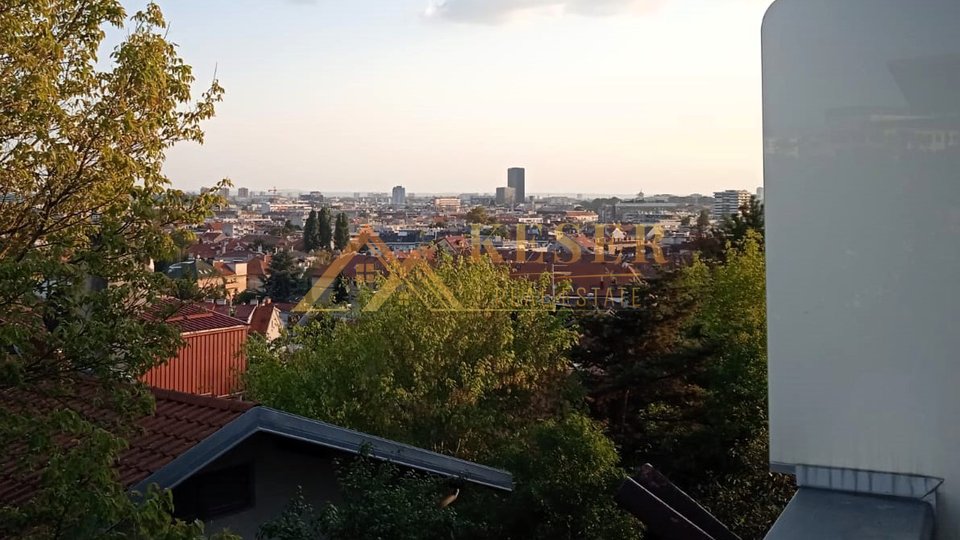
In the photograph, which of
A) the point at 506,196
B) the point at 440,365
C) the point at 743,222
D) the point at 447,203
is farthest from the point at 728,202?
the point at 447,203

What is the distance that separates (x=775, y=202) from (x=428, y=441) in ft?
37.4

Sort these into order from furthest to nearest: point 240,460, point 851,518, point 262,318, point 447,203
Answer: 1. point 447,203
2. point 262,318
3. point 240,460
4. point 851,518

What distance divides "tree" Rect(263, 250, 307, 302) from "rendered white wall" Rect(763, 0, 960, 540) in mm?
55352

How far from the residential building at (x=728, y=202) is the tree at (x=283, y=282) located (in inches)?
1375

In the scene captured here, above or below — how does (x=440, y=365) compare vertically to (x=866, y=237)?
below

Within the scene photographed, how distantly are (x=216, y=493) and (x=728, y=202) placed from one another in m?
22.6

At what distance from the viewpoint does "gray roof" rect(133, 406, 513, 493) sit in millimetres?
5165

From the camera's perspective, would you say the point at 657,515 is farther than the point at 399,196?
No

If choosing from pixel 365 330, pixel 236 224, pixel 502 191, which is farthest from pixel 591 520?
pixel 236 224

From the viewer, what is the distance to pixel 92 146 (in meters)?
4.20

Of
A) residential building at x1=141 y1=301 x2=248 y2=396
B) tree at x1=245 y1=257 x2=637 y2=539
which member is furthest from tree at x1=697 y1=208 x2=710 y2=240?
residential building at x1=141 y1=301 x2=248 y2=396

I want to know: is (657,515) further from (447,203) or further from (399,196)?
(399,196)

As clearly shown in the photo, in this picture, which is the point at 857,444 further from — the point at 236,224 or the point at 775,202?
the point at 236,224

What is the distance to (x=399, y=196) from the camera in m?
114
